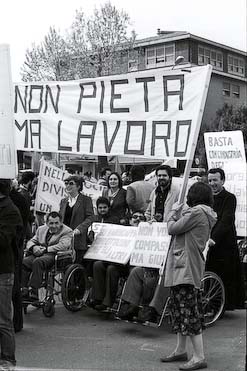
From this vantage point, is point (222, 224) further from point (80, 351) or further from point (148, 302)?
point (80, 351)

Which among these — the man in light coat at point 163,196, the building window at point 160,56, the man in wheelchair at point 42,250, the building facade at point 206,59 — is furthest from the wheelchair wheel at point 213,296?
the building window at point 160,56

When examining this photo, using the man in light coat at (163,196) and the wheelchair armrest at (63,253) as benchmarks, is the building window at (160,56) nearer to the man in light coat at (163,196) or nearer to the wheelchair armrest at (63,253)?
the wheelchair armrest at (63,253)

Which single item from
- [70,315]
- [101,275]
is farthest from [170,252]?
[70,315]

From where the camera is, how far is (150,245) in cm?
724

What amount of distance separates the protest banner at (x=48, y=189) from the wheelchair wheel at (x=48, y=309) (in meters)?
2.42

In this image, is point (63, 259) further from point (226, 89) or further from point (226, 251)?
point (226, 89)

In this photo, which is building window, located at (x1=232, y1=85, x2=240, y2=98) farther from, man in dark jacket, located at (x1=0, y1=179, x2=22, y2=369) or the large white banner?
man in dark jacket, located at (x1=0, y1=179, x2=22, y2=369)

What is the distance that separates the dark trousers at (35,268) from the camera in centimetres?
791

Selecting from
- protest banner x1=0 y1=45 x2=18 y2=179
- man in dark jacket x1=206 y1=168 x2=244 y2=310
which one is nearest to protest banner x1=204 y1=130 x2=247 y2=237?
man in dark jacket x1=206 y1=168 x2=244 y2=310

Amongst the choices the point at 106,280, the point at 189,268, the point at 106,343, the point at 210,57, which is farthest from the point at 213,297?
the point at 210,57

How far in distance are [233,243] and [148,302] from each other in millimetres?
1338

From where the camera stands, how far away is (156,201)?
772 cm

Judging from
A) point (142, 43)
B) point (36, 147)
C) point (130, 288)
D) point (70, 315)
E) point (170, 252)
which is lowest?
point (70, 315)

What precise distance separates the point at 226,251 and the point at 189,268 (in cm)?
203
